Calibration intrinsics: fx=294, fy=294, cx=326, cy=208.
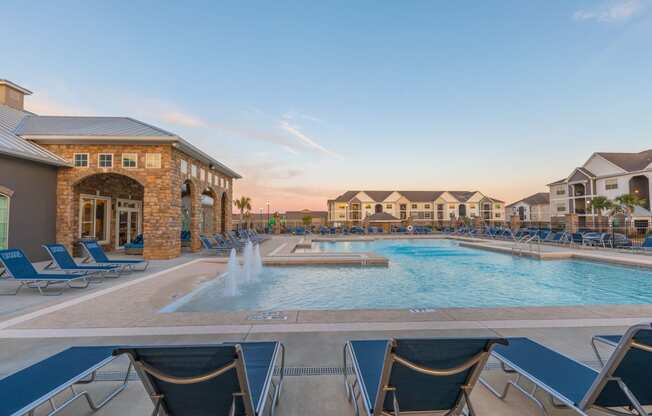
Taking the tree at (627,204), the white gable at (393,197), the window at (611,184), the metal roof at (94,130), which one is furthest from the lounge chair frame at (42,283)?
the white gable at (393,197)

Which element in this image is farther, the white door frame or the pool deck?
the white door frame

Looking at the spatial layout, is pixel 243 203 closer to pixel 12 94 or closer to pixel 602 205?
pixel 12 94

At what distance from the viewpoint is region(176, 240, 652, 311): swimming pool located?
20.0 feet

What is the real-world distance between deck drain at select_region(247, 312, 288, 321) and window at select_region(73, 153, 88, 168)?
11.1 meters

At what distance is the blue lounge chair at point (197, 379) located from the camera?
1.52 m

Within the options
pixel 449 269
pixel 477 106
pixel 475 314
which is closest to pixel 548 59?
pixel 477 106

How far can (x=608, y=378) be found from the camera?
177 cm

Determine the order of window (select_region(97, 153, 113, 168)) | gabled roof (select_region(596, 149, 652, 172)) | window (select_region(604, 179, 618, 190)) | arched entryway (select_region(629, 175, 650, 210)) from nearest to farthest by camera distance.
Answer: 1. window (select_region(97, 153, 113, 168))
2. arched entryway (select_region(629, 175, 650, 210))
3. gabled roof (select_region(596, 149, 652, 172))
4. window (select_region(604, 179, 618, 190))

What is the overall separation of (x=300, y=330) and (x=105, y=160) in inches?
455

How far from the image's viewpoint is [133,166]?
11.2 metres

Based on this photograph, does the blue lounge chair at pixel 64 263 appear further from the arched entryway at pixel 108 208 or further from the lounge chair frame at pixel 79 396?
the lounge chair frame at pixel 79 396

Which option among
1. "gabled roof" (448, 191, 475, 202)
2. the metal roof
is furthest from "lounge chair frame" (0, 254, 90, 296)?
"gabled roof" (448, 191, 475, 202)

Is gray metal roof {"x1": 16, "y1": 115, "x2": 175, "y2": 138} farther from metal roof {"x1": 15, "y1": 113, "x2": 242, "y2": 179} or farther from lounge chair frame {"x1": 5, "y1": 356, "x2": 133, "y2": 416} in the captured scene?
lounge chair frame {"x1": 5, "y1": 356, "x2": 133, "y2": 416}

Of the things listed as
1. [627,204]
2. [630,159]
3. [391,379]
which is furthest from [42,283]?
[630,159]
